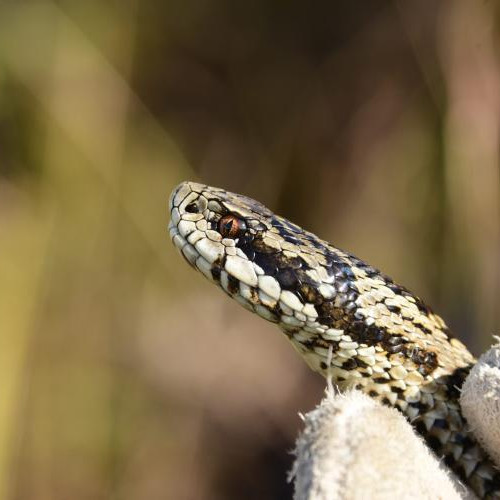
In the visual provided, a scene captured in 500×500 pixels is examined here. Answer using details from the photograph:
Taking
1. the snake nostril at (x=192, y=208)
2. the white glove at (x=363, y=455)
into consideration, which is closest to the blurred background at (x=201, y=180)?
the snake nostril at (x=192, y=208)

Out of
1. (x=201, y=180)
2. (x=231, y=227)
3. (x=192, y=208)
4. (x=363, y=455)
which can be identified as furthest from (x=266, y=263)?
(x=201, y=180)

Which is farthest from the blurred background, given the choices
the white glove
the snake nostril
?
the white glove

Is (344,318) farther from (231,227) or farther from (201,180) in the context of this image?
(201,180)

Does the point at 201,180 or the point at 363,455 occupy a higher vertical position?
the point at 201,180

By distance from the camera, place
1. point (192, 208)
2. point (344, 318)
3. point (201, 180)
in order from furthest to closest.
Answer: point (201, 180) → point (192, 208) → point (344, 318)

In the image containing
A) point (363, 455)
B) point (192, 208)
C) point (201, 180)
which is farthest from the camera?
point (201, 180)

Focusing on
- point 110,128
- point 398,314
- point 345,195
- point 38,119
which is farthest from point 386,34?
point 398,314
